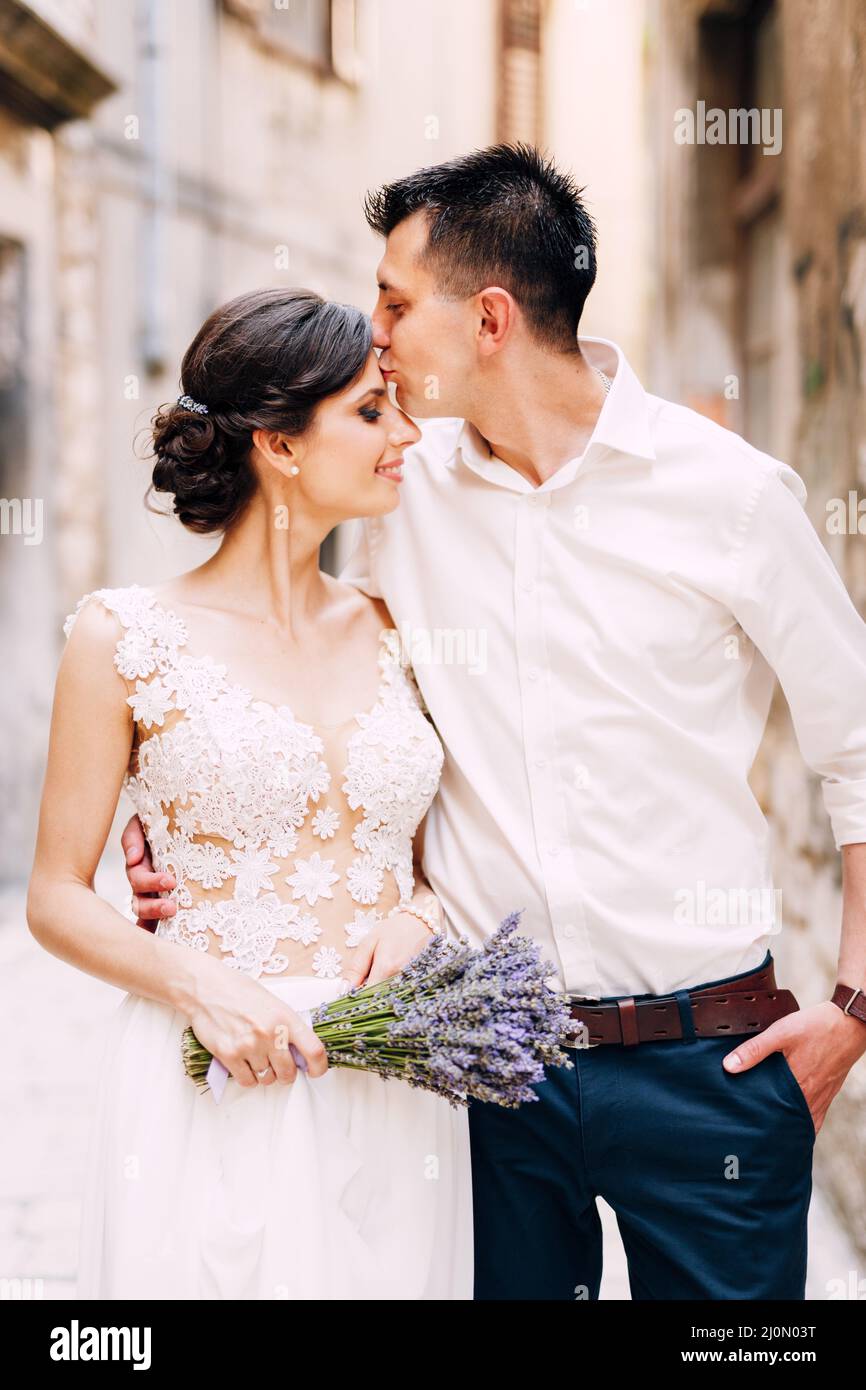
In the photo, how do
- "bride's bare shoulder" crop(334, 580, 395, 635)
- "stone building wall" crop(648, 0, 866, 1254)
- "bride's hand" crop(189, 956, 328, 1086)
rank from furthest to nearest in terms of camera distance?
"stone building wall" crop(648, 0, 866, 1254) → "bride's bare shoulder" crop(334, 580, 395, 635) → "bride's hand" crop(189, 956, 328, 1086)

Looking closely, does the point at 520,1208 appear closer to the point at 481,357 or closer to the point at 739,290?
the point at 481,357

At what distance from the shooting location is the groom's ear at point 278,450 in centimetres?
218

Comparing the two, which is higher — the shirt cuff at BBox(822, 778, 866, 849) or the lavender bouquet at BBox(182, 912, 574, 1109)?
the shirt cuff at BBox(822, 778, 866, 849)

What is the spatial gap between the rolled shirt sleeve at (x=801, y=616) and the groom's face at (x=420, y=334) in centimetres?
54

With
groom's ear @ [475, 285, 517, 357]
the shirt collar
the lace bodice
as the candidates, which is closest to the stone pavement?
the lace bodice

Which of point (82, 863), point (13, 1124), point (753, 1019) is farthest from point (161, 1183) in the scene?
point (13, 1124)

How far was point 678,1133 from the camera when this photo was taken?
6.67 ft

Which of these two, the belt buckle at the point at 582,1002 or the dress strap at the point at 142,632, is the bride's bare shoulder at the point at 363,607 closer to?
the dress strap at the point at 142,632

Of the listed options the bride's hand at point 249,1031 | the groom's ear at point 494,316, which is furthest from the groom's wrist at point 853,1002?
the groom's ear at point 494,316

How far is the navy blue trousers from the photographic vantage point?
2035 millimetres

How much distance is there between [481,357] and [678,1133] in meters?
1.29

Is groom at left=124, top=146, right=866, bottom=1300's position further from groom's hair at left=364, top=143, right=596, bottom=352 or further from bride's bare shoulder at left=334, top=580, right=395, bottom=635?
bride's bare shoulder at left=334, top=580, right=395, bottom=635

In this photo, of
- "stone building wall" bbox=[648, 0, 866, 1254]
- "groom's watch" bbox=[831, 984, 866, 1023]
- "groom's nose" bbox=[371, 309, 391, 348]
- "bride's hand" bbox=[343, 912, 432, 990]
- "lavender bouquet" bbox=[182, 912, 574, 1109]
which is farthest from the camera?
"stone building wall" bbox=[648, 0, 866, 1254]

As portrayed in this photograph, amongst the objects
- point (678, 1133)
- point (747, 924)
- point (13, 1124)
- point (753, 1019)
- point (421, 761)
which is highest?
point (421, 761)
